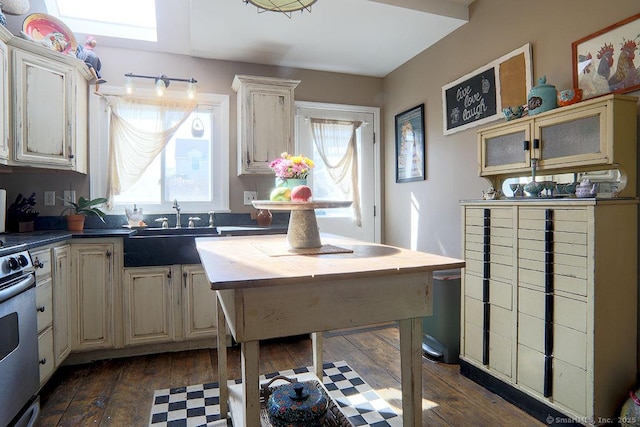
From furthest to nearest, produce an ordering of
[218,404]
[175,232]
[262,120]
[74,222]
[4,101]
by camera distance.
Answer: [262,120] < [175,232] < [74,222] < [4,101] < [218,404]

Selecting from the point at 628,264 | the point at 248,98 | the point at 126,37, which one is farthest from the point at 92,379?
the point at 628,264

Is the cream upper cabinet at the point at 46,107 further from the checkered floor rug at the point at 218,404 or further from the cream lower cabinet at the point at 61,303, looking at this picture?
the checkered floor rug at the point at 218,404

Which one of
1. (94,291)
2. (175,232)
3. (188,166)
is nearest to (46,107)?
(188,166)

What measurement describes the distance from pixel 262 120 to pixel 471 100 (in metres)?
1.72

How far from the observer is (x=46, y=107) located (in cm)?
268

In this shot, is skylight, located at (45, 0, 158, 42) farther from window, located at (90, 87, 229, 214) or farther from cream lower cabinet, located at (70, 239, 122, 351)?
cream lower cabinet, located at (70, 239, 122, 351)

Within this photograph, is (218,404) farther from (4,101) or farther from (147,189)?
(4,101)

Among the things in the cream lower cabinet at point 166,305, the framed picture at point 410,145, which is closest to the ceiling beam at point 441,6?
the framed picture at point 410,145

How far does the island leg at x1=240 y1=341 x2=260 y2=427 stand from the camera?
3.49 feet

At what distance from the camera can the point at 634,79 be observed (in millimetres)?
1788

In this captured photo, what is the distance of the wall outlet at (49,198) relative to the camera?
9.99 ft

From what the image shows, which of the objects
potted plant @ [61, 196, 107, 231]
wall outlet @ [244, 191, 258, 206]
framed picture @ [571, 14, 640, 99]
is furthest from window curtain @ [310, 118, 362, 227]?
framed picture @ [571, 14, 640, 99]

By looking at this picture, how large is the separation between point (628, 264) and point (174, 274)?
2786 mm

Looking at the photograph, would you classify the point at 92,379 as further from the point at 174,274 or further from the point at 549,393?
the point at 549,393
